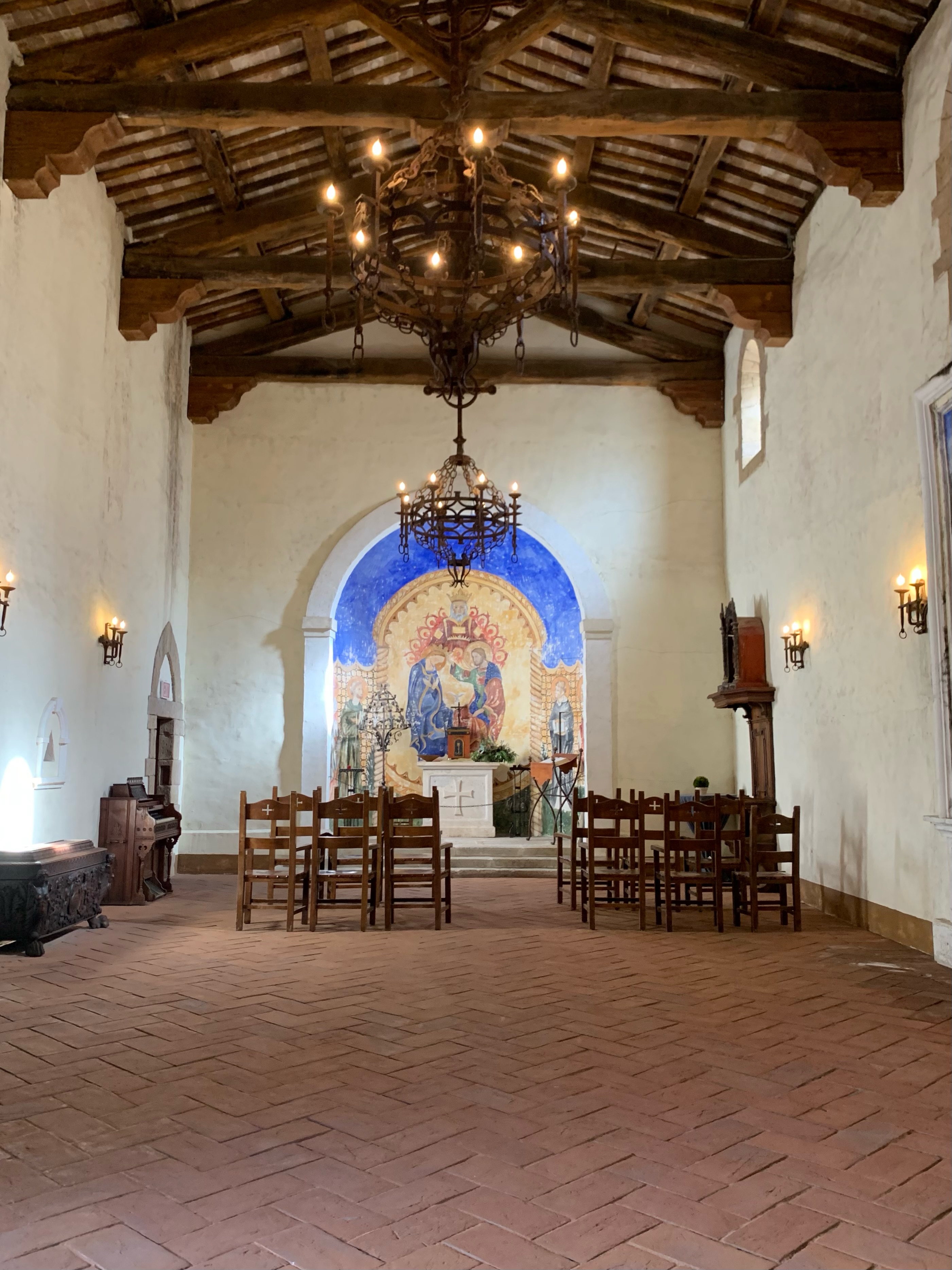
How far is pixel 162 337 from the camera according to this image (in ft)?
35.2

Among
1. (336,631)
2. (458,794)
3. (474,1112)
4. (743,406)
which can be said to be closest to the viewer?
(474,1112)

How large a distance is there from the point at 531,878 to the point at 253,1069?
744cm

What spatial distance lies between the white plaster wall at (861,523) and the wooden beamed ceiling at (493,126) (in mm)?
471

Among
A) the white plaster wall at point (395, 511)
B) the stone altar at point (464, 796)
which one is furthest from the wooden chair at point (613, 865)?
the stone altar at point (464, 796)

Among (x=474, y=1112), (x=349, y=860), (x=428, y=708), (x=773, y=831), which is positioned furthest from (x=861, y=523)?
(x=428, y=708)

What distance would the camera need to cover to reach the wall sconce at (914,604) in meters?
6.40

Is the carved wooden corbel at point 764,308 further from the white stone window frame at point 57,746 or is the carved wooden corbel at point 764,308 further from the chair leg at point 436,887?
the white stone window frame at point 57,746

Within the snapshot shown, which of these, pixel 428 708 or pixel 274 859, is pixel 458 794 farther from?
pixel 274 859

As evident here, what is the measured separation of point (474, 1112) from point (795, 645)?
6.50 m

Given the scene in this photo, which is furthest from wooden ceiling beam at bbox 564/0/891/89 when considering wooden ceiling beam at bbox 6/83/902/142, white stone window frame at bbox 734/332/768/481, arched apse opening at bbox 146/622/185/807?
arched apse opening at bbox 146/622/185/807

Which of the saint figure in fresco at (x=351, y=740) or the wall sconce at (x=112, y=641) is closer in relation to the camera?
the wall sconce at (x=112, y=641)

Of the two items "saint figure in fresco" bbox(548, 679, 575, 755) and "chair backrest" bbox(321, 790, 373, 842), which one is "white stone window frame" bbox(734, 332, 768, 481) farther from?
"chair backrest" bbox(321, 790, 373, 842)

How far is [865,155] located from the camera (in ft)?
22.8

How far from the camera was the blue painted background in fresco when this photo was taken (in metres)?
13.3
